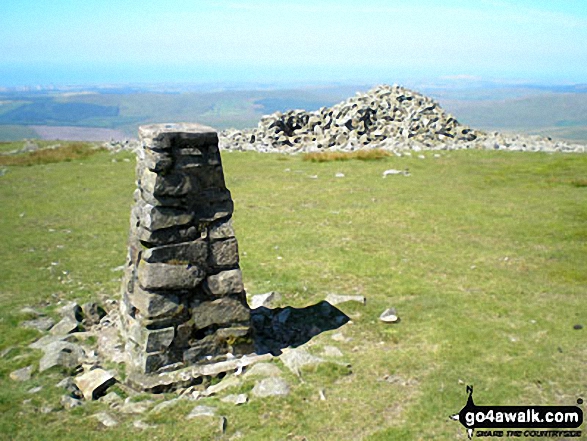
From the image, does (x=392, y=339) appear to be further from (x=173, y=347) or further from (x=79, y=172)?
(x=79, y=172)

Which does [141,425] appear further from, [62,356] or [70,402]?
[62,356]

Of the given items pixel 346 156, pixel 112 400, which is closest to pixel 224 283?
pixel 112 400

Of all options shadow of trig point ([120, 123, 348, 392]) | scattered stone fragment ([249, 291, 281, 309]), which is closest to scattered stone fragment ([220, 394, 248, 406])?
shadow of trig point ([120, 123, 348, 392])

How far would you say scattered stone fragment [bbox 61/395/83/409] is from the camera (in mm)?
8461

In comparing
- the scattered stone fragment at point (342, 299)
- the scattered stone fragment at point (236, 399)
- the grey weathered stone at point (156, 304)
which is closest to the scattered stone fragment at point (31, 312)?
the grey weathered stone at point (156, 304)

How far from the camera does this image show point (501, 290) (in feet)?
41.4

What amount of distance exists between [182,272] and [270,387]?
2.50 m

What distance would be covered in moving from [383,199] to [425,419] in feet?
50.5

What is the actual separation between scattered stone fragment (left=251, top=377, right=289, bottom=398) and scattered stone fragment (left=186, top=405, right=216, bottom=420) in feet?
2.50

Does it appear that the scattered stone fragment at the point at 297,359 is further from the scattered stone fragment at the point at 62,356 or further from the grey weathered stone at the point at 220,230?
the scattered stone fragment at the point at 62,356

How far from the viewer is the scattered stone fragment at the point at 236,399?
833cm

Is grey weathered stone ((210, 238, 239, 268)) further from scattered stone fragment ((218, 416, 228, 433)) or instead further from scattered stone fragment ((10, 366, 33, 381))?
scattered stone fragment ((10, 366, 33, 381))

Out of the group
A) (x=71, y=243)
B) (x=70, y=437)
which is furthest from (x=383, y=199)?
(x=70, y=437)
